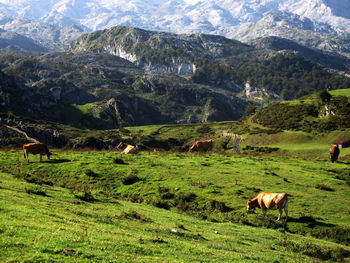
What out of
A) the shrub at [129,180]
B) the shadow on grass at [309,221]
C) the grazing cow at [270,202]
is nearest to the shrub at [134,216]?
the grazing cow at [270,202]

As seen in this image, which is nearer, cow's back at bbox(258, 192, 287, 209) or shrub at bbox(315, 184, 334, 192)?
cow's back at bbox(258, 192, 287, 209)

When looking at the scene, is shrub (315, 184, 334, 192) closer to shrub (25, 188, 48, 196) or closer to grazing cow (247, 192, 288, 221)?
grazing cow (247, 192, 288, 221)

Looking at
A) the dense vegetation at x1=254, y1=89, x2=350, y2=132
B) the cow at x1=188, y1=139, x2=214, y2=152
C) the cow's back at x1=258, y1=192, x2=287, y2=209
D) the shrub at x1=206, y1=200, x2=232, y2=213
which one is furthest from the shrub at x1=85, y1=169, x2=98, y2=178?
the dense vegetation at x1=254, y1=89, x2=350, y2=132

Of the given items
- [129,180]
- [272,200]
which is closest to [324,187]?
[272,200]

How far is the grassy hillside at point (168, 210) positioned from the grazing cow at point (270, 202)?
785 millimetres

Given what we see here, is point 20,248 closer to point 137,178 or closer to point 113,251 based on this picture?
point 113,251

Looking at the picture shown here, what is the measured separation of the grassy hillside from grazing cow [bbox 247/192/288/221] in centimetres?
79

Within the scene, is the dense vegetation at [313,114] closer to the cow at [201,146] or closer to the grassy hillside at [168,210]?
the cow at [201,146]

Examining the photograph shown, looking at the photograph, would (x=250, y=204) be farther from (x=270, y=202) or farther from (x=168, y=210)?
(x=168, y=210)

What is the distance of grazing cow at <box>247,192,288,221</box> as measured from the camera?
25703 millimetres

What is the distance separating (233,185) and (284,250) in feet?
45.6

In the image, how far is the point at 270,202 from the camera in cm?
2634

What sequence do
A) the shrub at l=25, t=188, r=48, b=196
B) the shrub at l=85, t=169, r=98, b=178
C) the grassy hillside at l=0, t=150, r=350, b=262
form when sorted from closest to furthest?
the grassy hillside at l=0, t=150, r=350, b=262 → the shrub at l=25, t=188, r=48, b=196 → the shrub at l=85, t=169, r=98, b=178

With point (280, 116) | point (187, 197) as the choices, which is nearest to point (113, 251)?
point (187, 197)
